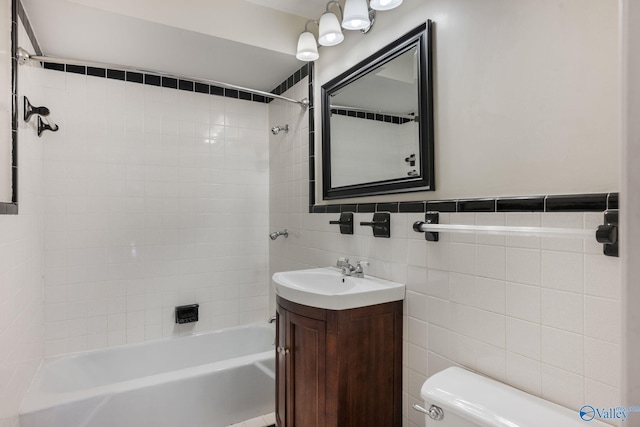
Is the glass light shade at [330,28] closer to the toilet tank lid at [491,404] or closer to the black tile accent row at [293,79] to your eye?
the black tile accent row at [293,79]

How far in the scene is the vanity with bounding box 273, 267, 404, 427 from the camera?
145 centimetres

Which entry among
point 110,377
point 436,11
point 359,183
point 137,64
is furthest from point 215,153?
point 436,11

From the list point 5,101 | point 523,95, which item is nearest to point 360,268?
point 523,95

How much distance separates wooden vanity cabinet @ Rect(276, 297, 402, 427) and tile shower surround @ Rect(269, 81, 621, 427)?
7 cm

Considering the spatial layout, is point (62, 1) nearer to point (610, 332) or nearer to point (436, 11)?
point (436, 11)

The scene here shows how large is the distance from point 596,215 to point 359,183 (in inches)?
46.0

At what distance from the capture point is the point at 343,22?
1682 millimetres

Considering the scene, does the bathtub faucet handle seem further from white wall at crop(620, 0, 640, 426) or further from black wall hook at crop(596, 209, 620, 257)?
white wall at crop(620, 0, 640, 426)

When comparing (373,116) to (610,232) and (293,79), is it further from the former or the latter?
(610,232)

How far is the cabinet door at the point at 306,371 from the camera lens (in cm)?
147

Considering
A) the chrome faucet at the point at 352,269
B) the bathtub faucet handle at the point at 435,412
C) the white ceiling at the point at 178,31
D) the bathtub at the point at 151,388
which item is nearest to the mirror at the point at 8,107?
the white ceiling at the point at 178,31

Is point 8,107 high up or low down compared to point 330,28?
down

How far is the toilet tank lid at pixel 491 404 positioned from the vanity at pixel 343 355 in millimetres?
363

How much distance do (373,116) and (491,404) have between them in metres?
1.42
